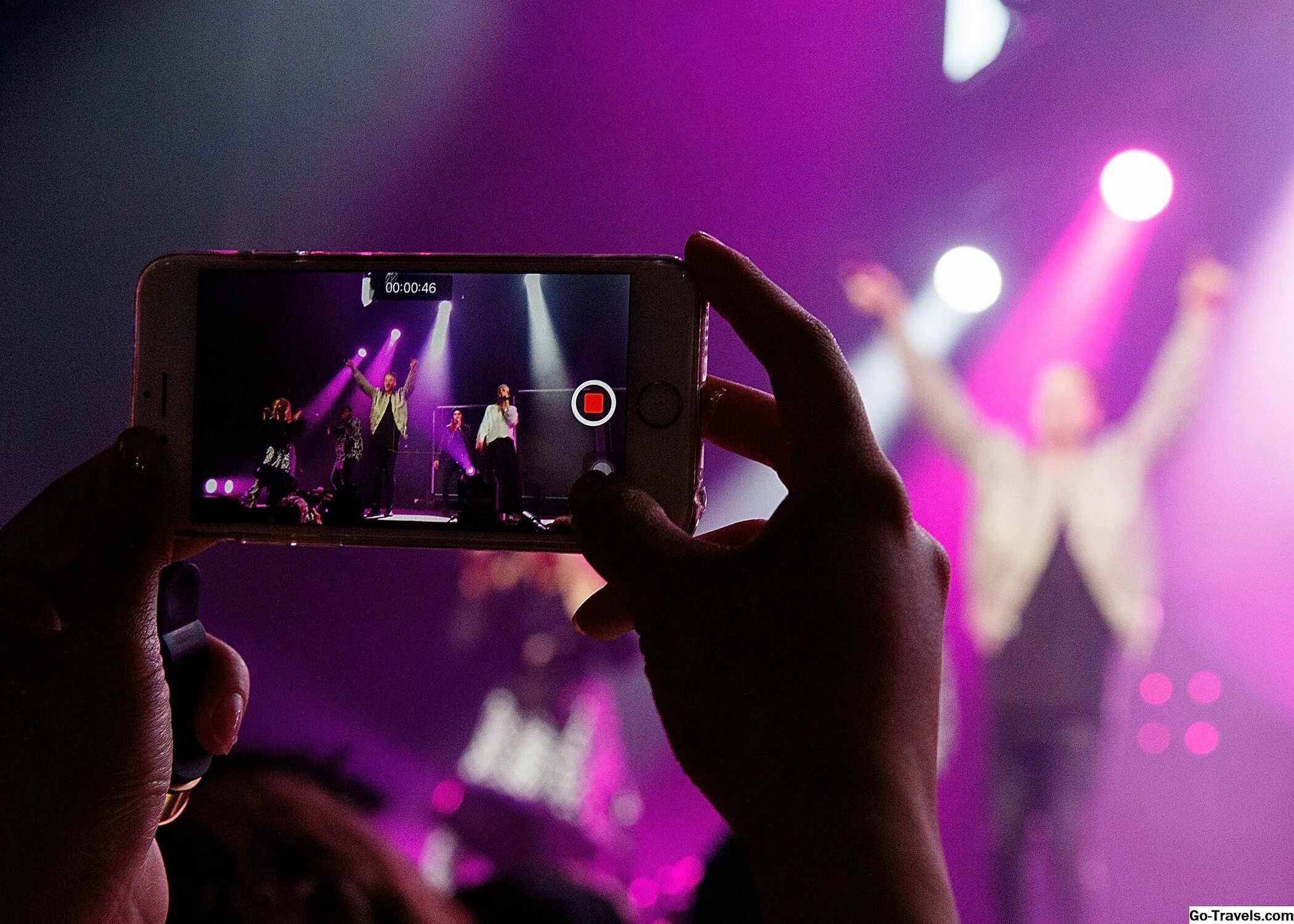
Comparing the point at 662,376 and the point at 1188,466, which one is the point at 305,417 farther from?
the point at 1188,466

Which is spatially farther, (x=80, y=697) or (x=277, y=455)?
(x=277, y=455)

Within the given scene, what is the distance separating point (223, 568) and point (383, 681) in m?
0.47

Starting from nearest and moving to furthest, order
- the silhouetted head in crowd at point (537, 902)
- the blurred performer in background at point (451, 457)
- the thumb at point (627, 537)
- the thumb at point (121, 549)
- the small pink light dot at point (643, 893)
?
Result: the thumb at point (627, 537) < the thumb at point (121, 549) < the blurred performer in background at point (451, 457) < the silhouetted head in crowd at point (537, 902) < the small pink light dot at point (643, 893)

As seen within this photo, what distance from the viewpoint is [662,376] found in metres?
0.67

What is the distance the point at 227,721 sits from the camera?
0.68m

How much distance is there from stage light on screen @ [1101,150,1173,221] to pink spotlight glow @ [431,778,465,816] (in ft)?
→ 7.03

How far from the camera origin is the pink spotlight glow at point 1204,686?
192 centimetres

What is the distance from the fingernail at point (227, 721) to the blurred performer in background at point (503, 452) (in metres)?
0.29

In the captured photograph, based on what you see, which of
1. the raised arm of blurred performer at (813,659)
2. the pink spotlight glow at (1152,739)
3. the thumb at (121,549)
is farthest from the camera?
the pink spotlight glow at (1152,739)

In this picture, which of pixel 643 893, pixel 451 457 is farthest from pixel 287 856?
pixel 451 457

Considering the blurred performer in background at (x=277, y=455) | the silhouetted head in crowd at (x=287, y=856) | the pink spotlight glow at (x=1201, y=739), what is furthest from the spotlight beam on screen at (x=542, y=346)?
the pink spotlight glow at (x=1201, y=739)

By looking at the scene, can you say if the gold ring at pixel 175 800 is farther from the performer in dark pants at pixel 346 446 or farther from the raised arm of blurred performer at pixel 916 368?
the raised arm of blurred performer at pixel 916 368

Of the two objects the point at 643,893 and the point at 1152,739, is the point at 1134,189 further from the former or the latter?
the point at 643,893

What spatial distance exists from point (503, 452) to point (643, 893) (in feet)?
4.92
